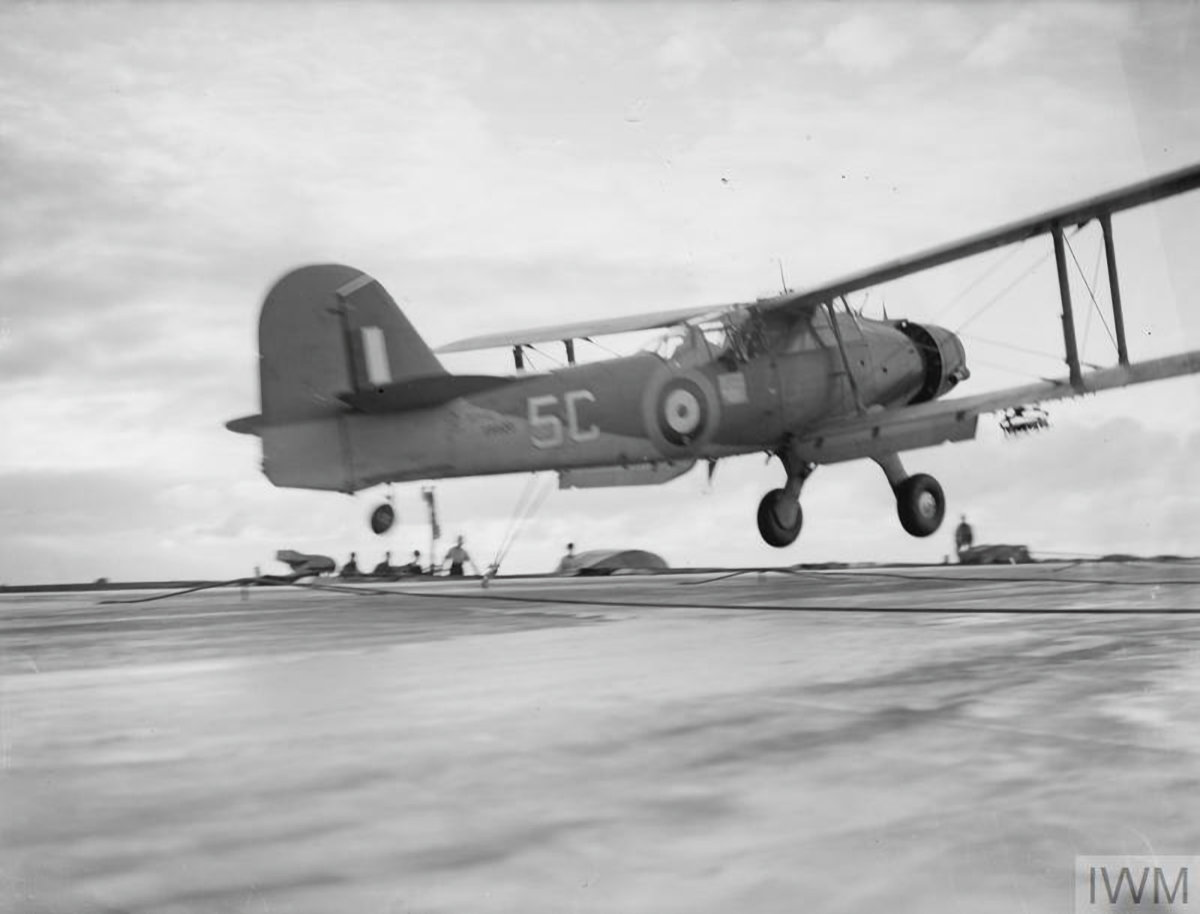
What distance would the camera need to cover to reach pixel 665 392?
530 inches

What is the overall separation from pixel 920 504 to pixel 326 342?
288 inches

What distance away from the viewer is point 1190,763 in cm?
211

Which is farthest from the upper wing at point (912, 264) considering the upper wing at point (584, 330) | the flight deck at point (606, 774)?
the flight deck at point (606, 774)

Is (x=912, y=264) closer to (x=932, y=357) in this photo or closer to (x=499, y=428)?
(x=932, y=357)

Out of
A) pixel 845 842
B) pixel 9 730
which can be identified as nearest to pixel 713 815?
pixel 845 842

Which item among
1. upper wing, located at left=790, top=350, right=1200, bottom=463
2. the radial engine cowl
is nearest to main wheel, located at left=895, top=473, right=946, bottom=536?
upper wing, located at left=790, top=350, right=1200, bottom=463

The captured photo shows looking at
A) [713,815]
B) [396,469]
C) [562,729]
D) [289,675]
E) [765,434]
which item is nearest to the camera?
[713,815]

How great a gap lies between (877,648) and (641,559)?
51.8 ft

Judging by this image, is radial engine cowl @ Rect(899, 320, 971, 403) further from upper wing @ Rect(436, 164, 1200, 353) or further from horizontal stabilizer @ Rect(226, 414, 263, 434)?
horizontal stabilizer @ Rect(226, 414, 263, 434)

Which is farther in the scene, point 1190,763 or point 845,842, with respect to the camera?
point 1190,763

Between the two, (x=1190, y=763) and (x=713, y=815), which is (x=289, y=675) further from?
(x=1190, y=763)

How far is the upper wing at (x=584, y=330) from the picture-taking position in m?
14.7

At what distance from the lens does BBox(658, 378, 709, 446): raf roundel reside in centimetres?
1345

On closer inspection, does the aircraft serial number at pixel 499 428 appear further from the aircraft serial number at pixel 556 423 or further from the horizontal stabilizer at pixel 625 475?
the horizontal stabilizer at pixel 625 475
